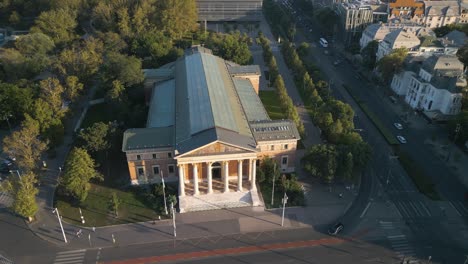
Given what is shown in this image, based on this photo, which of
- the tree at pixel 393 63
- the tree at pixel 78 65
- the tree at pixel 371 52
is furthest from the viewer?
the tree at pixel 371 52

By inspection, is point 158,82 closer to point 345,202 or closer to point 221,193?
point 221,193

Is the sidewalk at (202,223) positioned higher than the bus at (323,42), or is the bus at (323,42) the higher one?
the bus at (323,42)

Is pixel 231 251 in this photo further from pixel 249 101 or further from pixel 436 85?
pixel 436 85

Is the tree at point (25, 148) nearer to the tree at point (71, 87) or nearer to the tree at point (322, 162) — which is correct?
the tree at point (71, 87)

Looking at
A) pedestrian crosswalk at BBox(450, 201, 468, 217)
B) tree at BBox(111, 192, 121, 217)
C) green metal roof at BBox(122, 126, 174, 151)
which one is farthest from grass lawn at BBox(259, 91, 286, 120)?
tree at BBox(111, 192, 121, 217)

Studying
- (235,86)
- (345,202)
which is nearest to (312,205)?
(345,202)

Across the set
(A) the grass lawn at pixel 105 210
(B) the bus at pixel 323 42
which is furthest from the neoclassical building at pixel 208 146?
(B) the bus at pixel 323 42
